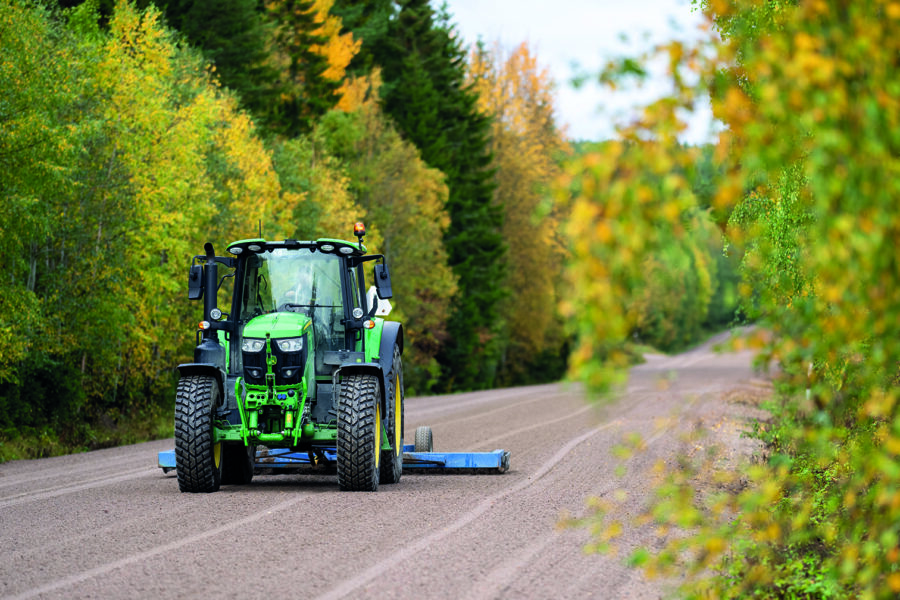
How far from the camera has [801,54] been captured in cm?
308

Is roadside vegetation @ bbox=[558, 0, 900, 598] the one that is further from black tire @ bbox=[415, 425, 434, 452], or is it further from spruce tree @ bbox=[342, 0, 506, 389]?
spruce tree @ bbox=[342, 0, 506, 389]

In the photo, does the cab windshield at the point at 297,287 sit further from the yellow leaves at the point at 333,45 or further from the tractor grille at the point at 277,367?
the yellow leaves at the point at 333,45

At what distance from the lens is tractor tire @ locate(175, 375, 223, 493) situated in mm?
10750

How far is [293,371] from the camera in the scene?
435 inches

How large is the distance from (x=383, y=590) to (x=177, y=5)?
3141 centimetres

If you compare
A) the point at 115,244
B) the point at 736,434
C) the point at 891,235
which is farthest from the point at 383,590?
the point at 115,244

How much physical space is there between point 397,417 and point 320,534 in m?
4.08

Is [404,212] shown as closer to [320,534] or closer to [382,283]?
[382,283]

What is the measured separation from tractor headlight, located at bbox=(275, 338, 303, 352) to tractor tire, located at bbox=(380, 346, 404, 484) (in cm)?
123

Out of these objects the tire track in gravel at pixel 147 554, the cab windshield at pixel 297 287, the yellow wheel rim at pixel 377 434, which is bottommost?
the tire track in gravel at pixel 147 554

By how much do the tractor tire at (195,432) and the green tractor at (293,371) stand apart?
0.01m

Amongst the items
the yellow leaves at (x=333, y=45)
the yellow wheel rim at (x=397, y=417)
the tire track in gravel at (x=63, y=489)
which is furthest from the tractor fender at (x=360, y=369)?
the yellow leaves at (x=333, y=45)

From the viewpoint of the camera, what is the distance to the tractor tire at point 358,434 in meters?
10.7

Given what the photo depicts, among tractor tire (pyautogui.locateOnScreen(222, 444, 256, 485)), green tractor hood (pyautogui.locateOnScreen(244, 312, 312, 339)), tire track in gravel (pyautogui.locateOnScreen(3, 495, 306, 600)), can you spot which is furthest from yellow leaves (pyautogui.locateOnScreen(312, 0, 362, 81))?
tire track in gravel (pyautogui.locateOnScreen(3, 495, 306, 600))
